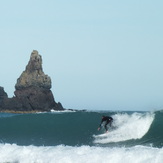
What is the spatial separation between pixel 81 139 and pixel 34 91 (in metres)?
67.3

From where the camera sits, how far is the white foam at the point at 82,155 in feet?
55.5

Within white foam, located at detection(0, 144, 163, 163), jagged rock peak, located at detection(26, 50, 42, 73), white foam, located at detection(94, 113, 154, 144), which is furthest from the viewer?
jagged rock peak, located at detection(26, 50, 42, 73)

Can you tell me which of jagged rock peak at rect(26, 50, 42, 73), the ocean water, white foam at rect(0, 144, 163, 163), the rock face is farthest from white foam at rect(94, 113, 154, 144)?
jagged rock peak at rect(26, 50, 42, 73)

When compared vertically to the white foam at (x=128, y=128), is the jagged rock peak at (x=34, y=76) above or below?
above

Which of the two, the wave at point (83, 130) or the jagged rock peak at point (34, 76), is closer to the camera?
the wave at point (83, 130)

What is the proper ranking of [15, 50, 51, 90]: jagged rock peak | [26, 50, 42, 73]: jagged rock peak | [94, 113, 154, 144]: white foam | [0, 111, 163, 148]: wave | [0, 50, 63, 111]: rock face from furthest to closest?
[26, 50, 42, 73]: jagged rock peak < [15, 50, 51, 90]: jagged rock peak < [0, 50, 63, 111]: rock face < [94, 113, 154, 144]: white foam < [0, 111, 163, 148]: wave

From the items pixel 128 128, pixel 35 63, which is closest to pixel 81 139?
pixel 128 128

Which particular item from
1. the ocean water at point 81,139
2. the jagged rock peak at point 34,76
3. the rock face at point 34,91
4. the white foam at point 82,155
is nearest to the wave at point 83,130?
the ocean water at point 81,139

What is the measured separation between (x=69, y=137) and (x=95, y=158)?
8.97 m

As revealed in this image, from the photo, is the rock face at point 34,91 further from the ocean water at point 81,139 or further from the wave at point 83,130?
the wave at point 83,130

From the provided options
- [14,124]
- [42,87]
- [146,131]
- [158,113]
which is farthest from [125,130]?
[42,87]

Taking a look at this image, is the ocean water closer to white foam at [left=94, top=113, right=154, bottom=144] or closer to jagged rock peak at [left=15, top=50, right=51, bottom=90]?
white foam at [left=94, top=113, right=154, bottom=144]

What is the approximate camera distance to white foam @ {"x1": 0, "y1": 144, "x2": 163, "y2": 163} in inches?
666

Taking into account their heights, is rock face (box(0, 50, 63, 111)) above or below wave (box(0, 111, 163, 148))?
above
